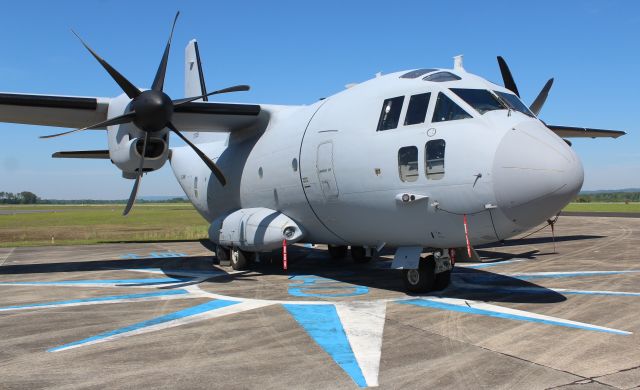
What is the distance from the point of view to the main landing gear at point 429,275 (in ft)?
32.3

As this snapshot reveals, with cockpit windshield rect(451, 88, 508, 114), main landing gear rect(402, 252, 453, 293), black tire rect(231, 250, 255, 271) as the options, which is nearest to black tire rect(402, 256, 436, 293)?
main landing gear rect(402, 252, 453, 293)

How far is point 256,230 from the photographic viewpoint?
13070 mm

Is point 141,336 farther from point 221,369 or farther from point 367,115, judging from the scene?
point 367,115

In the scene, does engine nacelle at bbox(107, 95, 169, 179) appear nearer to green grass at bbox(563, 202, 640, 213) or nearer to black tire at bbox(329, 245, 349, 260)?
black tire at bbox(329, 245, 349, 260)

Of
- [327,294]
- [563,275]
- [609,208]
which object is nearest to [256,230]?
[327,294]

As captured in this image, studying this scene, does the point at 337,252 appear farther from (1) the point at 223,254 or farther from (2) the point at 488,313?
(2) the point at 488,313

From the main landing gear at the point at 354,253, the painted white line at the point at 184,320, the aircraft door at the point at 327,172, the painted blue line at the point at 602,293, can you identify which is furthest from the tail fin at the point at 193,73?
the painted blue line at the point at 602,293

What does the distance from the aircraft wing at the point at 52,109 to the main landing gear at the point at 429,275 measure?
9.59 meters

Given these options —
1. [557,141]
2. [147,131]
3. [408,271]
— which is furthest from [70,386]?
[147,131]

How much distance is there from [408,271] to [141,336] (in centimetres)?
528

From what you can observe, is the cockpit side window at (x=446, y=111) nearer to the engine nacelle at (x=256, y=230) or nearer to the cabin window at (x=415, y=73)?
the cabin window at (x=415, y=73)

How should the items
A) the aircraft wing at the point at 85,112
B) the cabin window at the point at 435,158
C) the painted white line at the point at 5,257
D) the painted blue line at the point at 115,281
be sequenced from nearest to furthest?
1. the cabin window at the point at 435,158
2. the painted blue line at the point at 115,281
3. the aircraft wing at the point at 85,112
4. the painted white line at the point at 5,257

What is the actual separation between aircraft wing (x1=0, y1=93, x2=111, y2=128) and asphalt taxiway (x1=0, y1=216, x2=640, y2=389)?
174 inches

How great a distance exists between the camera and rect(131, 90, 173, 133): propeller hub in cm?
1210
